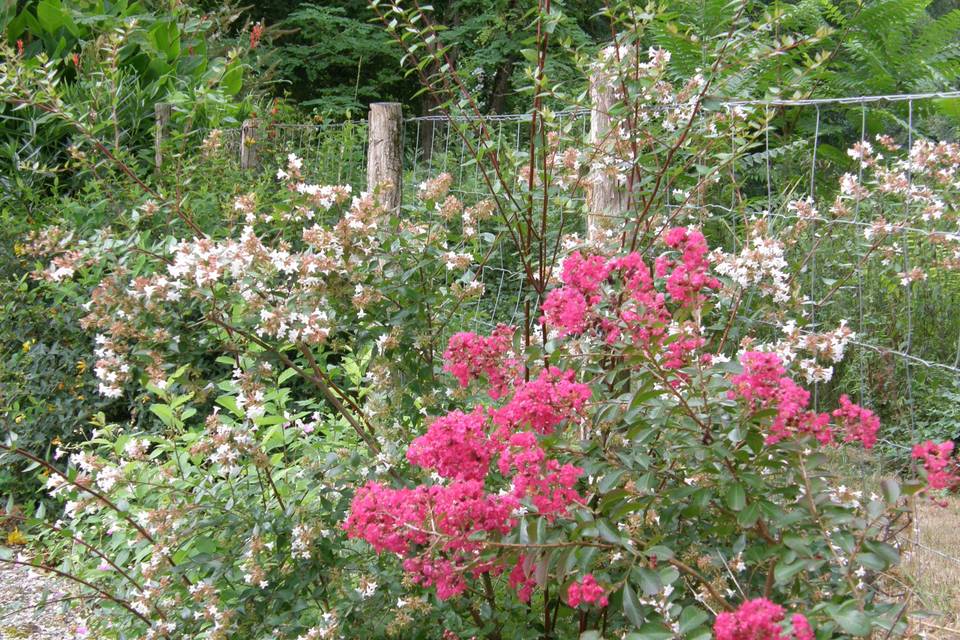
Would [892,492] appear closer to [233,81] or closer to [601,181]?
[601,181]

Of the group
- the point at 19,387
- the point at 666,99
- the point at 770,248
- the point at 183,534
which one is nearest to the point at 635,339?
the point at 770,248

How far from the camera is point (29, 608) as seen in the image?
3.17m

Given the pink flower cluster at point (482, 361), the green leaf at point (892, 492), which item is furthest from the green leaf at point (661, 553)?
the pink flower cluster at point (482, 361)

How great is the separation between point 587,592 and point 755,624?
38 cm

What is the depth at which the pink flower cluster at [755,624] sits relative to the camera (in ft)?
4.19

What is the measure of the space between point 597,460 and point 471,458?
24 centimetres

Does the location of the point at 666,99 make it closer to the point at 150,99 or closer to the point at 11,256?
the point at 11,256

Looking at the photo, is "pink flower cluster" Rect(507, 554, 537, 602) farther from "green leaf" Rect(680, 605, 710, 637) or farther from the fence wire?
the fence wire

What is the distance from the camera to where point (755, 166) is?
7734 mm

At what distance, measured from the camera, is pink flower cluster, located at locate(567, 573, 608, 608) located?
1598mm

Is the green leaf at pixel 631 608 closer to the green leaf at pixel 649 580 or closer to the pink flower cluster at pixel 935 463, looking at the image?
the green leaf at pixel 649 580

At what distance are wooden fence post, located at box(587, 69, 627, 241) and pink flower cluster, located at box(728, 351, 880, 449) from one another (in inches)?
36.3

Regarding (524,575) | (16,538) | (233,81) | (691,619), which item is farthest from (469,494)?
(233,81)

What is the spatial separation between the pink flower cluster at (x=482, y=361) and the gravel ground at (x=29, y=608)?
1869mm
